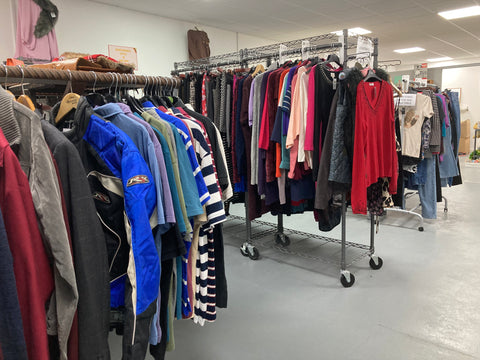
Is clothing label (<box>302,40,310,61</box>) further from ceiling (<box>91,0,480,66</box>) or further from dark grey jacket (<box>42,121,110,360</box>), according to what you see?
ceiling (<box>91,0,480,66</box>)

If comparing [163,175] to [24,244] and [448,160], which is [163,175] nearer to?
[24,244]

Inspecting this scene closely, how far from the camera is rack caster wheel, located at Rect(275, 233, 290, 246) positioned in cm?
387

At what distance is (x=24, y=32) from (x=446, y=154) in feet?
18.2

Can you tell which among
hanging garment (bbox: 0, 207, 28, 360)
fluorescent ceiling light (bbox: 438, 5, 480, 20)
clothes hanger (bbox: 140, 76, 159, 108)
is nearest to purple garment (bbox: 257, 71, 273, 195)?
clothes hanger (bbox: 140, 76, 159, 108)

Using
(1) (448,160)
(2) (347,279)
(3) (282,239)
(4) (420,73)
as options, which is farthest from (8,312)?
(4) (420,73)

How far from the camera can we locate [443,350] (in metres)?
2.13

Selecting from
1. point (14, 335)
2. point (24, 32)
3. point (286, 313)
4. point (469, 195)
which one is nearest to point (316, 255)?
point (286, 313)

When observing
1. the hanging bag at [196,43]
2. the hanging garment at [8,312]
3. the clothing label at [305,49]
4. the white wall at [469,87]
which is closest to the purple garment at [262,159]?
the clothing label at [305,49]

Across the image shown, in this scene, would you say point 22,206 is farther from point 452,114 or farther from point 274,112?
point 452,114

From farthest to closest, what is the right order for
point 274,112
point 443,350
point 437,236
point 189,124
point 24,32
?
point 24,32 → point 437,236 → point 274,112 → point 443,350 → point 189,124

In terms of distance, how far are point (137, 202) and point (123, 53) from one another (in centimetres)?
583

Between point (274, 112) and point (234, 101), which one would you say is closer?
point (274, 112)

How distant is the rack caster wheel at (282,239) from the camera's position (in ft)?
12.7

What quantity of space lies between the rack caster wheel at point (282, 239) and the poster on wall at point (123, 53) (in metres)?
4.13
